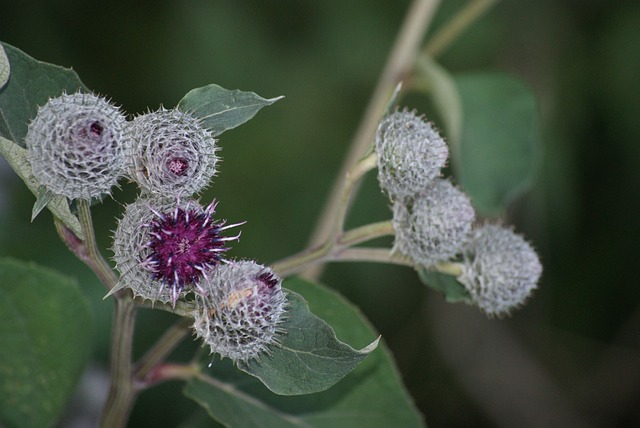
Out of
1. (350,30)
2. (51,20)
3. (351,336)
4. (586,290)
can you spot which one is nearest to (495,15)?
(350,30)

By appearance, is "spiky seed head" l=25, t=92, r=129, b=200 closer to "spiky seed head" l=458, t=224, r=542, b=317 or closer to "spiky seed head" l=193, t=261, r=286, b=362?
"spiky seed head" l=193, t=261, r=286, b=362

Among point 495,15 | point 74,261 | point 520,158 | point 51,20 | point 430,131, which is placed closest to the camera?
point 430,131

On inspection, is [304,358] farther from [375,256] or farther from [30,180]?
[30,180]

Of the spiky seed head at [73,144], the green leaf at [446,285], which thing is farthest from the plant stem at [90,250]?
the green leaf at [446,285]

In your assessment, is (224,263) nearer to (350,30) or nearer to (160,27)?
(160,27)

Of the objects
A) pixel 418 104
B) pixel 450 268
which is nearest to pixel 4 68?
pixel 450 268

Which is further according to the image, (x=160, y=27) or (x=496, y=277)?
(x=160, y=27)
